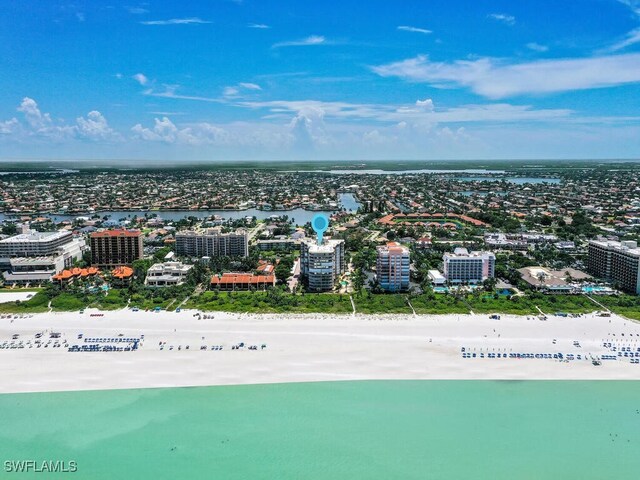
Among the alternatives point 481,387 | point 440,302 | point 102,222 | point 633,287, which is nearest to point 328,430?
point 481,387

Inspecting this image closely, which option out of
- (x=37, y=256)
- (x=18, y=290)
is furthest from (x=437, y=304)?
(x=37, y=256)

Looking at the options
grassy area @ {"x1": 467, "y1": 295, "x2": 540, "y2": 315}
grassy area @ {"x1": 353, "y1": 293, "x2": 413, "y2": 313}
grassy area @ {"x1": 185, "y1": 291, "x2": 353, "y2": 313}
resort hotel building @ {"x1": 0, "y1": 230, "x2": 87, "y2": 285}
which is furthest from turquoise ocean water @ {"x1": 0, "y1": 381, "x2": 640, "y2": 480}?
resort hotel building @ {"x1": 0, "y1": 230, "x2": 87, "y2": 285}

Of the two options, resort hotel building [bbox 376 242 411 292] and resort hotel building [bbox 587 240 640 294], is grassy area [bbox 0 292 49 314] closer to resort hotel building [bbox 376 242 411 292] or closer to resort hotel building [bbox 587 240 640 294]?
resort hotel building [bbox 376 242 411 292]

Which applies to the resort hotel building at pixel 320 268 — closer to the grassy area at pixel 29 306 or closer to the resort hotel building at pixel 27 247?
the grassy area at pixel 29 306

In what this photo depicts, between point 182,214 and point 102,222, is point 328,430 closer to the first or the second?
point 102,222

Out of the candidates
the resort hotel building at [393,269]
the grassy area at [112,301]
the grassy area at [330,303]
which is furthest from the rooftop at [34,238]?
the resort hotel building at [393,269]
